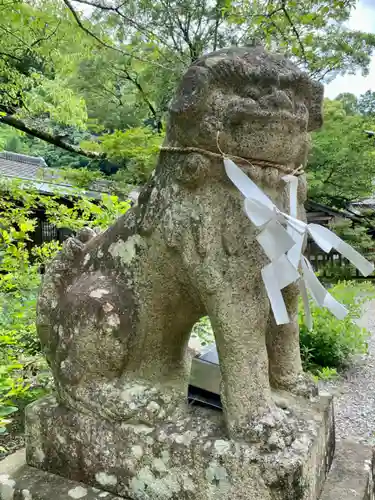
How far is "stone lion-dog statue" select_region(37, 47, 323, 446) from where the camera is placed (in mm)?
1131

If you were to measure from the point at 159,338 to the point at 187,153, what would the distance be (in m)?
0.54

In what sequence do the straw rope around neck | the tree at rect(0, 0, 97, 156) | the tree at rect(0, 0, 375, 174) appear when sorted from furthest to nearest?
the tree at rect(0, 0, 97, 156) < the tree at rect(0, 0, 375, 174) < the straw rope around neck

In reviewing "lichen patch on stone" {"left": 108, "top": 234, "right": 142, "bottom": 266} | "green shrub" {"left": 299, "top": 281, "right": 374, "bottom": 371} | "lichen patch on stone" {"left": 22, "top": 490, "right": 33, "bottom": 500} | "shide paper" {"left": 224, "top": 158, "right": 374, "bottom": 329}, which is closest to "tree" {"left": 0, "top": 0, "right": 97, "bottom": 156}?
"green shrub" {"left": 299, "top": 281, "right": 374, "bottom": 371}

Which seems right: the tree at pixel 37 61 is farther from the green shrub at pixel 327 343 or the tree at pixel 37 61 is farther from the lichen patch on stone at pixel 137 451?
the lichen patch on stone at pixel 137 451

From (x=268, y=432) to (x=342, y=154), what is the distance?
8215 millimetres

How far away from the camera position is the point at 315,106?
125 centimetres

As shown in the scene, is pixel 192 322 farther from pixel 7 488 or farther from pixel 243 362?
pixel 7 488

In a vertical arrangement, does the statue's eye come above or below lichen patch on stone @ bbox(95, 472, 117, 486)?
above

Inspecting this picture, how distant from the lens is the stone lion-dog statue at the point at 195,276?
1.13 metres

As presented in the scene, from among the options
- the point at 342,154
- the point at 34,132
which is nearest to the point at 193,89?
the point at 34,132

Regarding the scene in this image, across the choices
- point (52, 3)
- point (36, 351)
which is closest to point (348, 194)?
point (52, 3)

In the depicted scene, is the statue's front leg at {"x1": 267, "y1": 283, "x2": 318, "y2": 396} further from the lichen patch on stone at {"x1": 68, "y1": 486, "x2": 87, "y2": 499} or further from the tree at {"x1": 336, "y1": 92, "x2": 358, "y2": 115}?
the tree at {"x1": 336, "y1": 92, "x2": 358, "y2": 115}

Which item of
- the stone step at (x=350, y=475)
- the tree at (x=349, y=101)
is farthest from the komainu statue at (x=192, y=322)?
the tree at (x=349, y=101)

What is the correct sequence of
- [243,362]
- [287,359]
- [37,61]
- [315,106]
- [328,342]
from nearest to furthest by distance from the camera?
[243,362]
[315,106]
[287,359]
[328,342]
[37,61]
